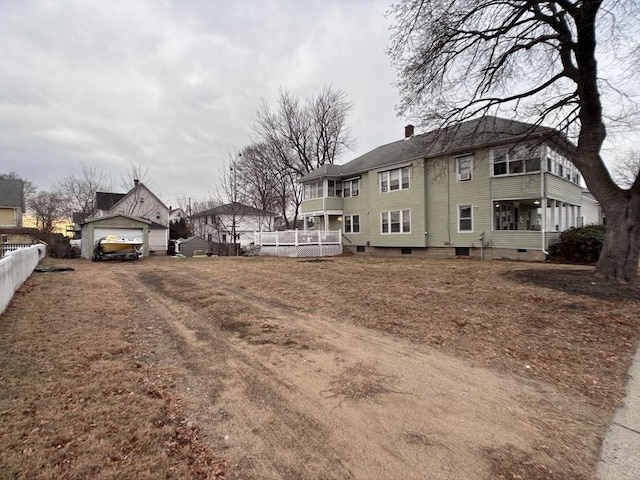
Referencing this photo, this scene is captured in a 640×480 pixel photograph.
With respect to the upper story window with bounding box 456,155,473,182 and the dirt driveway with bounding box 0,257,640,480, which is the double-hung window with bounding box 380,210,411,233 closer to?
the upper story window with bounding box 456,155,473,182

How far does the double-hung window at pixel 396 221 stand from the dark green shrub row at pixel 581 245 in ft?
25.2

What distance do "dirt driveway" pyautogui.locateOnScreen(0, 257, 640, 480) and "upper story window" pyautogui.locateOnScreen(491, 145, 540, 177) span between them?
1005 cm

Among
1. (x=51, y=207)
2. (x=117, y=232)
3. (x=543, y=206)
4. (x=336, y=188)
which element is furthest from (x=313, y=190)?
(x=51, y=207)

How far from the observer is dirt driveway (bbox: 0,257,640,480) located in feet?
7.27

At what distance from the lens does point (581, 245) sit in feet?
45.7

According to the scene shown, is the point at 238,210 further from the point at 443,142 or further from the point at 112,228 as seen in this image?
the point at 443,142

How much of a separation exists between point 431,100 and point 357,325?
8734mm

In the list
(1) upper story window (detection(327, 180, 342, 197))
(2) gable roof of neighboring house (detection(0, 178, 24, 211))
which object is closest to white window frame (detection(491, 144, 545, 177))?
(1) upper story window (detection(327, 180, 342, 197))

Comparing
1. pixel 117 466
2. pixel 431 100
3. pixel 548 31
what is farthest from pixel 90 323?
pixel 548 31

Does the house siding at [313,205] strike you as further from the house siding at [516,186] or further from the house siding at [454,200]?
the house siding at [516,186]

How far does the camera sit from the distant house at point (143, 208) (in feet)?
107

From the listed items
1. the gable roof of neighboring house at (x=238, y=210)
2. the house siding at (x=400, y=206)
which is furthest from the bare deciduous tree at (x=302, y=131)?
the house siding at (x=400, y=206)

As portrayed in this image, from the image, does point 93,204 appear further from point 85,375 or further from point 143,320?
point 85,375

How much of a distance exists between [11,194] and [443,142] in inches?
1627
